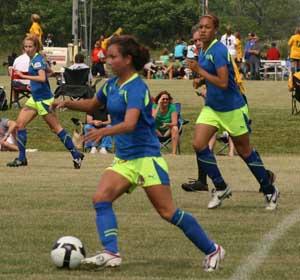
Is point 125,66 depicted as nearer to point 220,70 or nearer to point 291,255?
point 291,255

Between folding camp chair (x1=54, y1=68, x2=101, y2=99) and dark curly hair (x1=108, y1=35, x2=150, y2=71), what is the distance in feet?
60.3

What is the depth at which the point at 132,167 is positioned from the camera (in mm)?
8250

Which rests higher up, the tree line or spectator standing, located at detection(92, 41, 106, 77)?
spectator standing, located at detection(92, 41, 106, 77)

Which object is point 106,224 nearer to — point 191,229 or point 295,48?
point 191,229

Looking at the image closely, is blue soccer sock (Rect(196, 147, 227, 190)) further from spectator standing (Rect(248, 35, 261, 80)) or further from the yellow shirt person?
spectator standing (Rect(248, 35, 261, 80))

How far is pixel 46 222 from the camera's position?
1091cm

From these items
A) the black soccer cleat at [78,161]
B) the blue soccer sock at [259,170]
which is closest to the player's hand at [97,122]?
the black soccer cleat at [78,161]

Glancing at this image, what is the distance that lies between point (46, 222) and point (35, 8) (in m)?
63.9

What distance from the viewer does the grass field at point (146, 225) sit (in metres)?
8.38

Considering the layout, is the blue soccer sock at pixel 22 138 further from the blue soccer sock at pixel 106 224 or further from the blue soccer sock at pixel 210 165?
the blue soccer sock at pixel 106 224

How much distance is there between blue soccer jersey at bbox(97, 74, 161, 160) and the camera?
810 cm

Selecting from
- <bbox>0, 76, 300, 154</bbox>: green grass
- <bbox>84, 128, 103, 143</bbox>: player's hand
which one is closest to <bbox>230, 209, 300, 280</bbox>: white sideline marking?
<bbox>84, 128, 103, 143</bbox>: player's hand

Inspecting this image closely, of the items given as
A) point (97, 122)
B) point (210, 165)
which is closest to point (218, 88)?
point (210, 165)

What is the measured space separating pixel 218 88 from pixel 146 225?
1.67 meters
